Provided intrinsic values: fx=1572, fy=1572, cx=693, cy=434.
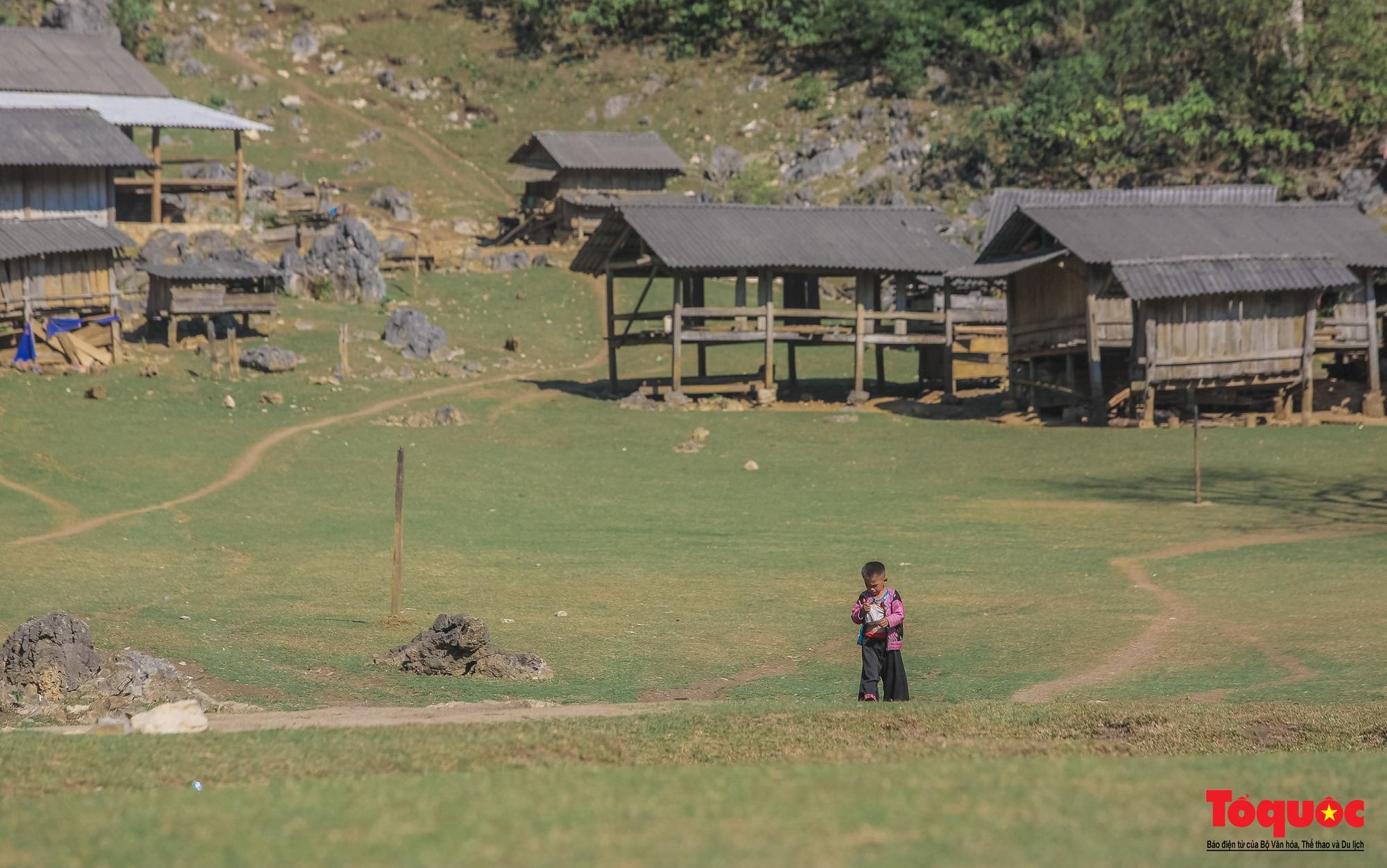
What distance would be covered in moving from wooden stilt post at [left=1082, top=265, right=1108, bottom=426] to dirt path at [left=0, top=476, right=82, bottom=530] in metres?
21.9

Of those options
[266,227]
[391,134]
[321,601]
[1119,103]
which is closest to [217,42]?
[391,134]

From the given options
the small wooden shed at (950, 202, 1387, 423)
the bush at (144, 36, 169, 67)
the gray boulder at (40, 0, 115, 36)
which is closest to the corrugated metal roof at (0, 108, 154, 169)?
the small wooden shed at (950, 202, 1387, 423)

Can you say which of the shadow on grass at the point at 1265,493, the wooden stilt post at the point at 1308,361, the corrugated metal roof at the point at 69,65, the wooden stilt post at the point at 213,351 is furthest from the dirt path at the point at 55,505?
the corrugated metal roof at the point at 69,65

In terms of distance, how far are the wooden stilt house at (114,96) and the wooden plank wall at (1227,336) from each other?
33013 millimetres

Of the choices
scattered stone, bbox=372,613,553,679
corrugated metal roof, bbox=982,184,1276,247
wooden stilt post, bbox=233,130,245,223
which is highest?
wooden stilt post, bbox=233,130,245,223

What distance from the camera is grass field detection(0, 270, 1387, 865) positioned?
8797 mm

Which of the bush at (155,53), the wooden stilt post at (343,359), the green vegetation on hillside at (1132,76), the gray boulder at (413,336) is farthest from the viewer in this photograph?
the bush at (155,53)

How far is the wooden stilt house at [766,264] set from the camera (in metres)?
40.5

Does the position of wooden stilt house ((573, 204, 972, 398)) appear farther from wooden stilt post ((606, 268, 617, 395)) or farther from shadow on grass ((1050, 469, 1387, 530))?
shadow on grass ((1050, 469, 1387, 530))

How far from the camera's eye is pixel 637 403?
39656mm

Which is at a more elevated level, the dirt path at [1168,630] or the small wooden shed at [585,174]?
the small wooden shed at [585,174]

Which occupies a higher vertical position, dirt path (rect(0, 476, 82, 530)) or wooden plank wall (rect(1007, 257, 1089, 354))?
wooden plank wall (rect(1007, 257, 1089, 354))

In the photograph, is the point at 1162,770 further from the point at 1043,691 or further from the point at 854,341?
the point at 854,341

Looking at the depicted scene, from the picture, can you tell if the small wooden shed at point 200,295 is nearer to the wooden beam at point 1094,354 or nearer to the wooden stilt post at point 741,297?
the wooden stilt post at point 741,297
